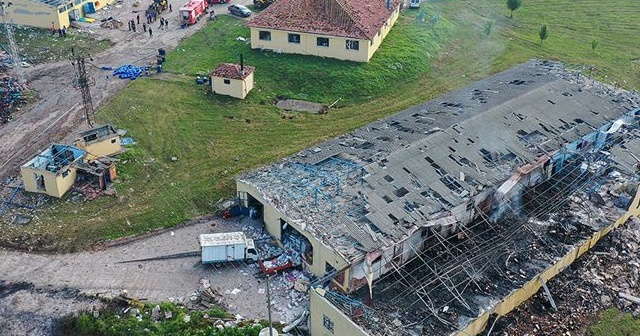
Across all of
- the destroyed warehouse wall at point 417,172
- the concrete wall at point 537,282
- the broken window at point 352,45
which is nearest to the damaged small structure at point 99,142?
the destroyed warehouse wall at point 417,172

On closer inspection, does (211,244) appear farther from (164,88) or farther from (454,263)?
(164,88)

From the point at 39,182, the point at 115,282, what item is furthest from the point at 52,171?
the point at 115,282

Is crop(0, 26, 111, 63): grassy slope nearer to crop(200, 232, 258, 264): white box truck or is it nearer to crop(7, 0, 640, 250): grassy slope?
crop(7, 0, 640, 250): grassy slope

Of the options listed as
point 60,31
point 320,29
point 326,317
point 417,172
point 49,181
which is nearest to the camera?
point 326,317

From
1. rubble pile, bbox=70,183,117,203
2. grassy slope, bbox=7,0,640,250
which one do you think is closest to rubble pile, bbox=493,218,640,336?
grassy slope, bbox=7,0,640,250

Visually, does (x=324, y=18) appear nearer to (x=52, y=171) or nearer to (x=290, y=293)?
(x=52, y=171)

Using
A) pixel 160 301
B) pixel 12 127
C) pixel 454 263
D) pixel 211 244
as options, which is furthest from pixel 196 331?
pixel 12 127

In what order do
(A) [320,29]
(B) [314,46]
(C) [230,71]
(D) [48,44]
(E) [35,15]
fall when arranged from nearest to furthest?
(C) [230,71] < (A) [320,29] < (B) [314,46] < (D) [48,44] < (E) [35,15]
